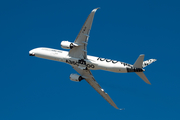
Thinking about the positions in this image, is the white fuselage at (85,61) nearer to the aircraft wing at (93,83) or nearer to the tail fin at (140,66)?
the tail fin at (140,66)

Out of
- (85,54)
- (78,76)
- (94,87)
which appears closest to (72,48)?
(85,54)

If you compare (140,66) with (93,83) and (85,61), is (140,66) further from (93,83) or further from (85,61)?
(93,83)

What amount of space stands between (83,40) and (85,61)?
3971 mm

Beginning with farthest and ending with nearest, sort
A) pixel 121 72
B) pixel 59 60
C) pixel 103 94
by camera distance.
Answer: pixel 103 94 < pixel 59 60 < pixel 121 72

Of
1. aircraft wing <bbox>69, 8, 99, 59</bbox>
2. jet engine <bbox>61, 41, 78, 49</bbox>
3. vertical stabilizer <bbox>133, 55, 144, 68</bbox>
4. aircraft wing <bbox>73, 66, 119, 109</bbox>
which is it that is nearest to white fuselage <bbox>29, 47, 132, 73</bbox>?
aircraft wing <bbox>69, 8, 99, 59</bbox>

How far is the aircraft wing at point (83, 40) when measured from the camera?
4341cm

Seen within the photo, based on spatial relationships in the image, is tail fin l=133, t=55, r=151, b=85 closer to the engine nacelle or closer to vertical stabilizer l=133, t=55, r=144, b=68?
vertical stabilizer l=133, t=55, r=144, b=68

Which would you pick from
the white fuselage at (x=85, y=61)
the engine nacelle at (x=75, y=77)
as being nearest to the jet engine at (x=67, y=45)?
the white fuselage at (x=85, y=61)

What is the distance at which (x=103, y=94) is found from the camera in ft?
176

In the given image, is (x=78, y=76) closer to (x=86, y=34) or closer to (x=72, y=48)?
(x=72, y=48)

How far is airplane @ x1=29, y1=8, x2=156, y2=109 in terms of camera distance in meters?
44.2

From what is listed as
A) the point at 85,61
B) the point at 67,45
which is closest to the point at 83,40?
the point at 67,45

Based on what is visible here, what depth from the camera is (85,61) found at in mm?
47844

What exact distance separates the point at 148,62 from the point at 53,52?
52.5 ft
